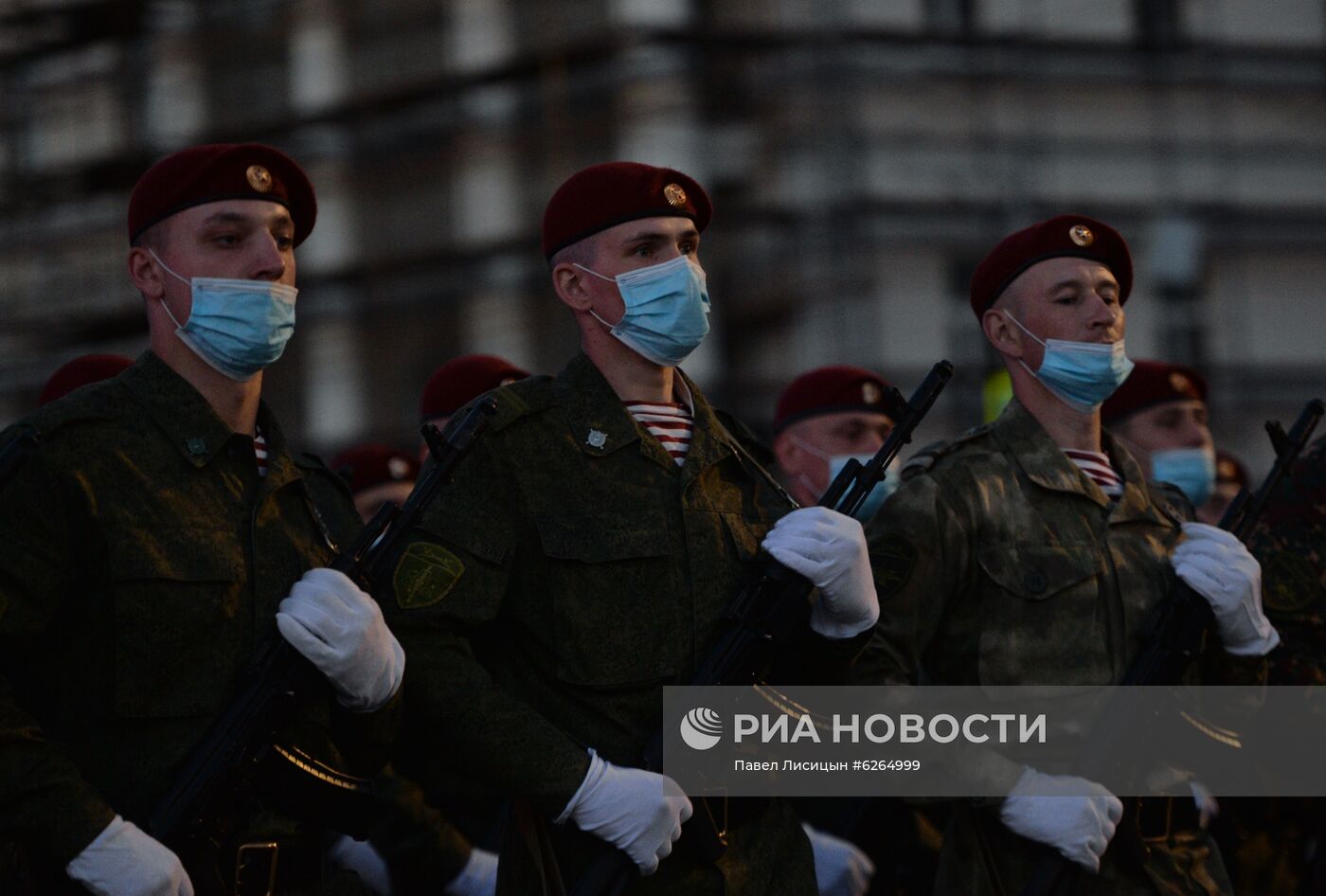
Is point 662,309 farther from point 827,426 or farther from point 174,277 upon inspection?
point 827,426

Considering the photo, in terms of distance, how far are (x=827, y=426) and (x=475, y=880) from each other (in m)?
2.06

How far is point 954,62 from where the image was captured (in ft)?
70.3

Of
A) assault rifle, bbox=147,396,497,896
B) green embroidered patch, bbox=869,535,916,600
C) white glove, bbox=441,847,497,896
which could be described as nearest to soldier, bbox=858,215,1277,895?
green embroidered patch, bbox=869,535,916,600

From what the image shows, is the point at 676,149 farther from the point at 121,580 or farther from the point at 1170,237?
the point at 121,580

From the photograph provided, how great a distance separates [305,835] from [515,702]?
0.48 m

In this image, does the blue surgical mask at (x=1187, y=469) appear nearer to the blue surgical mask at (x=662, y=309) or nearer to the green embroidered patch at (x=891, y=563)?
the green embroidered patch at (x=891, y=563)

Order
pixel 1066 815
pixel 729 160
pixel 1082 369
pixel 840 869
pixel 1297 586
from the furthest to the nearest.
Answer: pixel 729 160, pixel 840 869, pixel 1297 586, pixel 1082 369, pixel 1066 815

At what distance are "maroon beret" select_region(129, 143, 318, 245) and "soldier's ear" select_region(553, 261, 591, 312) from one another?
2.08 feet

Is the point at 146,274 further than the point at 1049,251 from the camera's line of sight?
No

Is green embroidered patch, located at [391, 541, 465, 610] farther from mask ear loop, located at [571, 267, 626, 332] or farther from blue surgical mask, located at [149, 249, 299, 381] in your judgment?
mask ear loop, located at [571, 267, 626, 332]

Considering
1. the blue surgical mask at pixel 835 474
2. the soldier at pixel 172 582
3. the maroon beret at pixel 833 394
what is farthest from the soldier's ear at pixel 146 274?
the maroon beret at pixel 833 394

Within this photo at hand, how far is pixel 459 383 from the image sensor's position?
6699 mm

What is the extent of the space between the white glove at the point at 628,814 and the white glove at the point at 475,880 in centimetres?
181

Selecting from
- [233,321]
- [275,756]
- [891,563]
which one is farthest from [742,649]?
[233,321]
